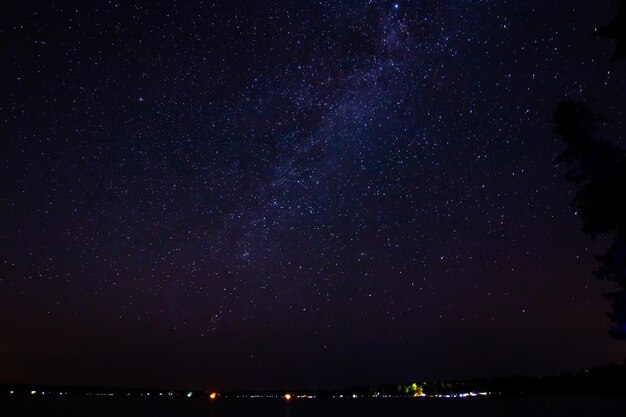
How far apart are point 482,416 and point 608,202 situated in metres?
33.3

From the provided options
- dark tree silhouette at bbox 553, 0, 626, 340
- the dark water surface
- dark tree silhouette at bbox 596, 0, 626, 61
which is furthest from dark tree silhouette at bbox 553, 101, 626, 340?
the dark water surface

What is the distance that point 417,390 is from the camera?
164500mm

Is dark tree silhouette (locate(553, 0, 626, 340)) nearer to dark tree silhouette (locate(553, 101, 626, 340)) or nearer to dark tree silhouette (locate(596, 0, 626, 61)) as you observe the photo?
dark tree silhouette (locate(553, 101, 626, 340))

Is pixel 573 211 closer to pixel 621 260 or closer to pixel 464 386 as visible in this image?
pixel 621 260

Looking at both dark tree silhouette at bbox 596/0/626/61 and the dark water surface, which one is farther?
the dark water surface

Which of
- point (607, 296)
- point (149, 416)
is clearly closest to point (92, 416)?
point (149, 416)

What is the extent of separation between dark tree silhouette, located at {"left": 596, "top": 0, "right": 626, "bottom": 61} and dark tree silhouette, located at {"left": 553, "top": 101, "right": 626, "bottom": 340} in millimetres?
2174

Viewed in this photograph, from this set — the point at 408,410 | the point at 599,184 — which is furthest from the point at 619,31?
the point at 408,410

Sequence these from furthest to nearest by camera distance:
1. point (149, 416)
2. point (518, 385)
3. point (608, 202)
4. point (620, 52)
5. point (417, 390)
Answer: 1. point (417, 390)
2. point (518, 385)
3. point (149, 416)
4. point (608, 202)
5. point (620, 52)

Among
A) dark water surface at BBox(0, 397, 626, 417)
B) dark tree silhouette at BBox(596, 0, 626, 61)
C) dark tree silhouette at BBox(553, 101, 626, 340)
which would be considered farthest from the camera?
dark water surface at BBox(0, 397, 626, 417)

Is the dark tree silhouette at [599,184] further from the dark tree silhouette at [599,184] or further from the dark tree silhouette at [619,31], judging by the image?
the dark tree silhouette at [619,31]

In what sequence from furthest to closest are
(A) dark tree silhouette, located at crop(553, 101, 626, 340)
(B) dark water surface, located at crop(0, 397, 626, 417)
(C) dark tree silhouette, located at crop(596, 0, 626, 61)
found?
(B) dark water surface, located at crop(0, 397, 626, 417) → (A) dark tree silhouette, located at crop(553, 101, 626, 340) → (C) dark tree silhouette, located at crop(596, 0, 626, 61)

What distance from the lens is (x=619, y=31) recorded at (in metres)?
6.27

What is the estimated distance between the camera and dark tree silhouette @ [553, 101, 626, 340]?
776 centimetres
